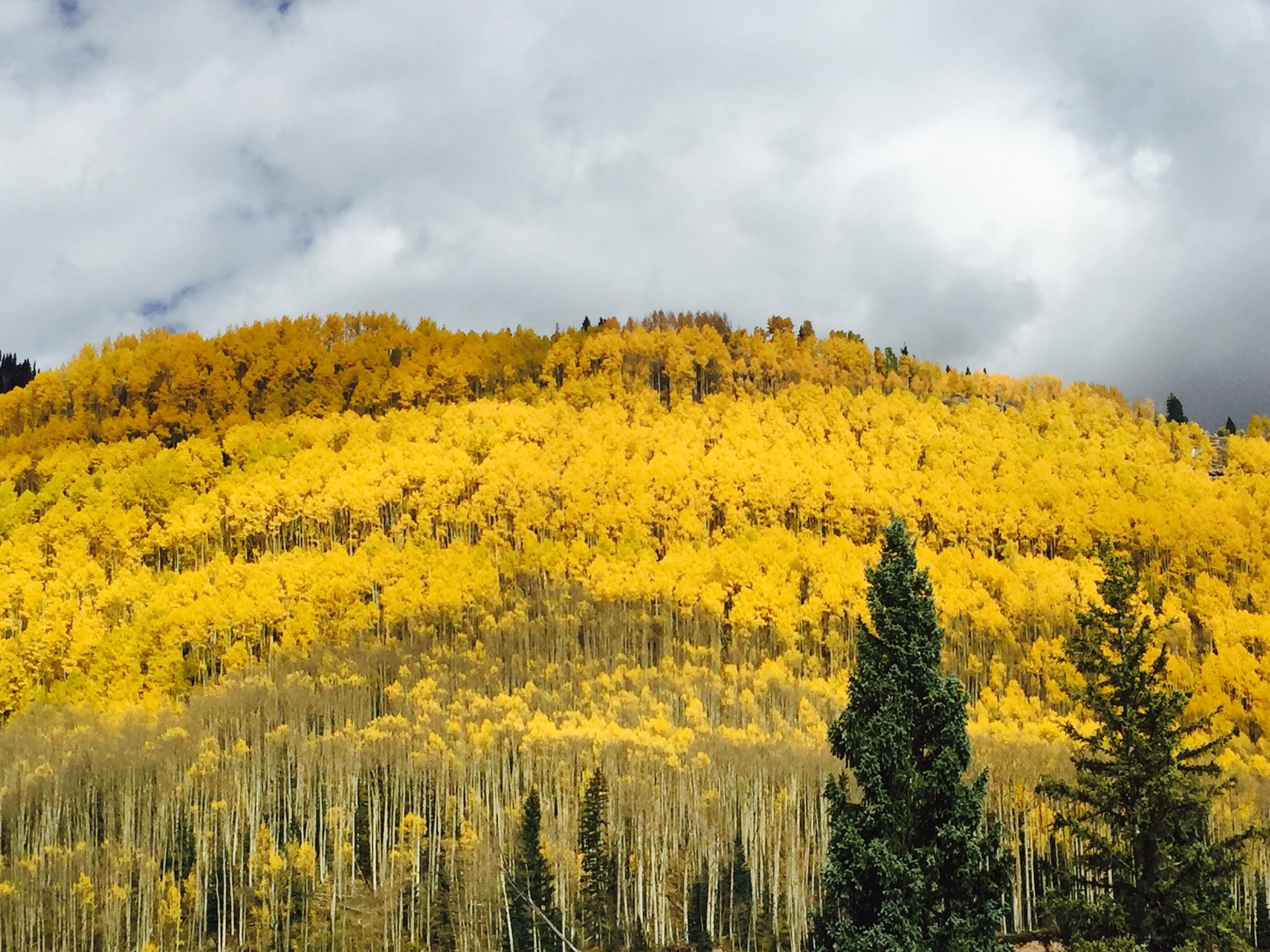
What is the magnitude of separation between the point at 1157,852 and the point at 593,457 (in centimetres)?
13439

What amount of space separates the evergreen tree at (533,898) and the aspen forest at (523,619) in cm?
70

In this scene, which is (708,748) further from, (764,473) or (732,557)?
(764,473)

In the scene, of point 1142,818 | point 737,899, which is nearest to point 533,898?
point 737,899

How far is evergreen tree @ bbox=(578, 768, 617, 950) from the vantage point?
68725 mm

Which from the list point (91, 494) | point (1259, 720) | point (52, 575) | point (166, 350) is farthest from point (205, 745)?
point (166, 350)

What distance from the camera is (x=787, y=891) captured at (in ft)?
236

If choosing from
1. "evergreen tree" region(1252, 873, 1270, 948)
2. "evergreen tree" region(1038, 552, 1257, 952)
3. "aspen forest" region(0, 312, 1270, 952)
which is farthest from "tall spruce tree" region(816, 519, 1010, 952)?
"evergreen tree" region(1252, 873, 1270, 948)

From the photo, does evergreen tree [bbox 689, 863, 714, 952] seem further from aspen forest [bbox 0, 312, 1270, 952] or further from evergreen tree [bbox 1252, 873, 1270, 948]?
evergreen tree [bbox 1252, 873, 1270, 948]

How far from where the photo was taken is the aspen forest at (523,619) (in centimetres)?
7075

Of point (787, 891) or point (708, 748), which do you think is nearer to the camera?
point (787, 891)

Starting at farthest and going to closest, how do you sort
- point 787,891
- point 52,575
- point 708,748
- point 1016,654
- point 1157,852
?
point 52,575
point 1016,654
point 708,748
point 787,891
point 1157,852

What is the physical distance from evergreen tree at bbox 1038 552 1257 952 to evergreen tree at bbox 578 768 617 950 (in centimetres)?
5196

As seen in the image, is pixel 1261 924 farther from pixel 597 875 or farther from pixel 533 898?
pixel 533 898

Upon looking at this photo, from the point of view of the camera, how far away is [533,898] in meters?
66.7
